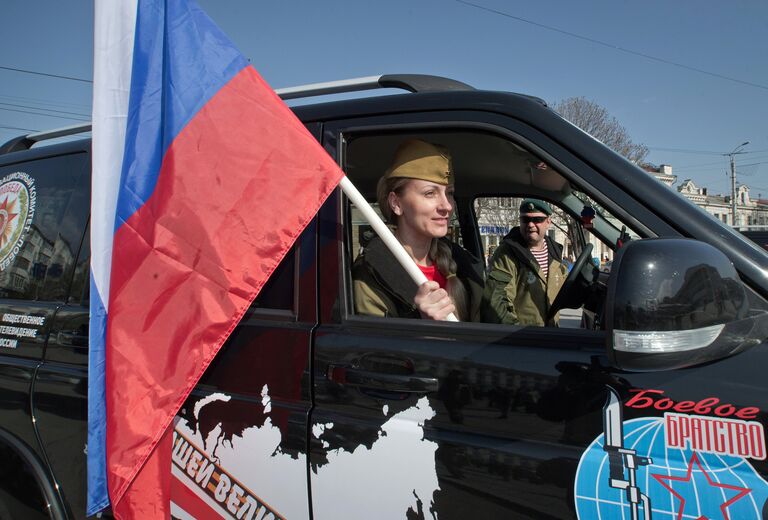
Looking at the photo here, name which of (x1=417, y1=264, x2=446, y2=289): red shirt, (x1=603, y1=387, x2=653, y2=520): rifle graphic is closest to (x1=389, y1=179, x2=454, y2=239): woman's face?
(x1=417, y1=264, x2=446, y2=289): red shirt

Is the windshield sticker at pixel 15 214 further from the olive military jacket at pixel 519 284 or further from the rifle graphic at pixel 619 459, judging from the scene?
the rifle graphic at pixel 619 459

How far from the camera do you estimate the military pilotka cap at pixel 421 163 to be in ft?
6.91

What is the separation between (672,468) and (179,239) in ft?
4.91

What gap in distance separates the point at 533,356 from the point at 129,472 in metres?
1.28

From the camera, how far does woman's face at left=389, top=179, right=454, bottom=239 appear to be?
84.4 inches

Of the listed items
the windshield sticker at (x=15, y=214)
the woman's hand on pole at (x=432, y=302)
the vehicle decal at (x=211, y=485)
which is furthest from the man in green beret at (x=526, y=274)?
the windshield sticker at (x=15, y=214)

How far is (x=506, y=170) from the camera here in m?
2.91

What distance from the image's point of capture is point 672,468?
1.22 m

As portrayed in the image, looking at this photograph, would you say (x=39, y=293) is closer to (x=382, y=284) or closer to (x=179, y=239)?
(x=179, y=239)

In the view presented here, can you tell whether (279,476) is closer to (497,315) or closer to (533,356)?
(533,356)

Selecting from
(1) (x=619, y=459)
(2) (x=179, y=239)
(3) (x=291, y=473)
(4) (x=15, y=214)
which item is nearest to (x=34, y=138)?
(4) (x=15, y=214)

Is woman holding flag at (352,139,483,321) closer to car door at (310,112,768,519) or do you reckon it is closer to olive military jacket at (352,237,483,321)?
olive military jacket at (352,237,483,321)

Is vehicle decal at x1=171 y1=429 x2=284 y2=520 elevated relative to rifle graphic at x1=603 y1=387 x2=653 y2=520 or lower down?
lower down

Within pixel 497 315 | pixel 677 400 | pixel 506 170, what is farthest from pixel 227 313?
pixel 506 170
